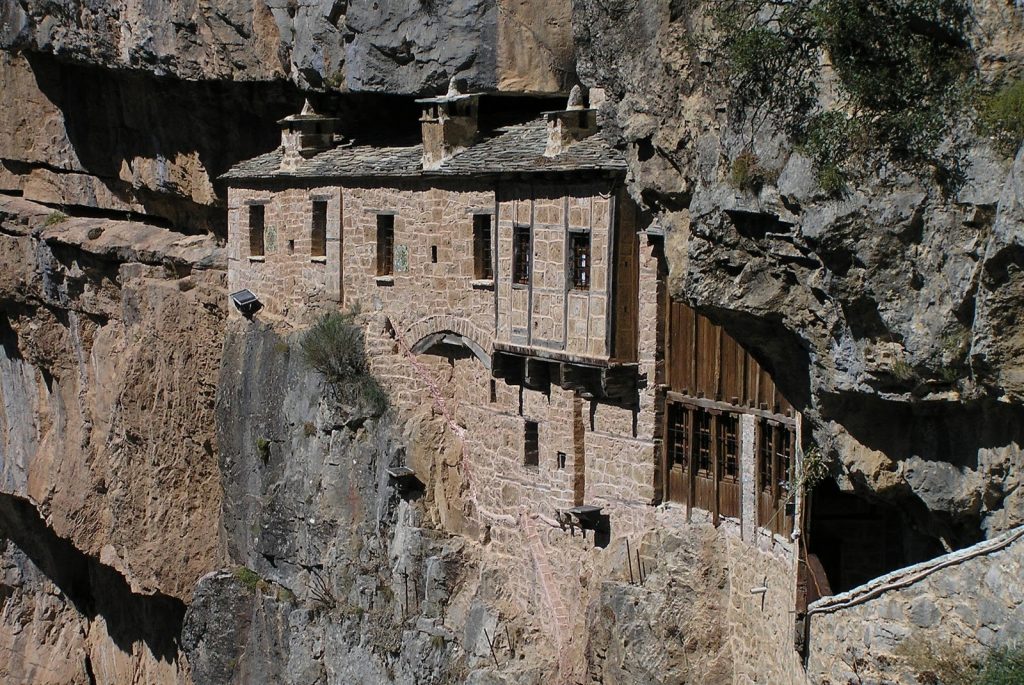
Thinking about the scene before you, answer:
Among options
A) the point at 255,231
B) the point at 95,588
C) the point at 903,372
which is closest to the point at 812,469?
the point at 903,372

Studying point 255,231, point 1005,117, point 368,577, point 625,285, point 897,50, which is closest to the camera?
point 1005,117

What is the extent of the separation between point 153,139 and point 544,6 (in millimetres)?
11014

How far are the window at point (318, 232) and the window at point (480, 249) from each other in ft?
14.6

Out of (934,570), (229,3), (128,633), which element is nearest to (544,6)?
(229,3)

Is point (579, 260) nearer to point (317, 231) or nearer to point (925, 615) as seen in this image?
point (317, 231)

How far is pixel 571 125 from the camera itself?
2423 centimetres

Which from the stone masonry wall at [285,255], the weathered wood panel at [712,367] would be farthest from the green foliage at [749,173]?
the stone masonry wall at [285,255]

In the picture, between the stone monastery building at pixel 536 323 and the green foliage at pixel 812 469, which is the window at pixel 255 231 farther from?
the green foliage at pixel 812 469

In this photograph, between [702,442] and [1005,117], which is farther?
[702,442]

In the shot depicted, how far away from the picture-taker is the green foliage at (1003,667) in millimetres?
14828

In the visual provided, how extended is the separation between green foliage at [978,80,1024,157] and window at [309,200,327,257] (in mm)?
16131

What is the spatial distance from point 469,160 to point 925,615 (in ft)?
38.2

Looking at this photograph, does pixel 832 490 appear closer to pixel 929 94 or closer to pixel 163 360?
pixel 929 94

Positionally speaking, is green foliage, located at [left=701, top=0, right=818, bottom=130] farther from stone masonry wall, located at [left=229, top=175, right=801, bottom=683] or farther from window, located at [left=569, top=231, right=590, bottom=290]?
window, located at [left=569, top=231, right=590, bottom=290]
